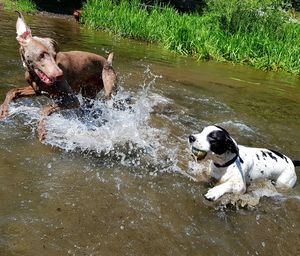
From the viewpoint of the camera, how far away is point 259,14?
19297mm

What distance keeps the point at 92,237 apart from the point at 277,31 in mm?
14908

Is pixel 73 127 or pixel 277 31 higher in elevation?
pixel 73 127

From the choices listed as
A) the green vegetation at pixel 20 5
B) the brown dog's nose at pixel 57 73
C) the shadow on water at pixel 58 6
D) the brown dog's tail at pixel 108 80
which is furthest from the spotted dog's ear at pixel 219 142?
the shadow on water at pixel 58 6

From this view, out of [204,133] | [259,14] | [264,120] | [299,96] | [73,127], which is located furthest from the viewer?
[259,14]

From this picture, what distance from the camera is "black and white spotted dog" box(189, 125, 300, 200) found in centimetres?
468

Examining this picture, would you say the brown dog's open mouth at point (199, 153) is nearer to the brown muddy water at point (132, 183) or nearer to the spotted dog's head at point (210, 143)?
the spotted dog's head at point (210, 143)

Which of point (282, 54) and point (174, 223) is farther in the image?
point (282, 54)

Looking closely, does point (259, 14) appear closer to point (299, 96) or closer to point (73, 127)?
point (299, 96)

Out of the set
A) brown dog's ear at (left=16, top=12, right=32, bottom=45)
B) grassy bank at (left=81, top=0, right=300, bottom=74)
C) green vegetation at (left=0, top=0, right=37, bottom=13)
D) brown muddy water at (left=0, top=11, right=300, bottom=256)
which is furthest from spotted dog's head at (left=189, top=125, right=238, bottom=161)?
green vegetation at (left=0, top=0, right=37, bottom=13)

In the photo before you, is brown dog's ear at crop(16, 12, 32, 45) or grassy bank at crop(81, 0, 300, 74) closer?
brown dog's ear at crop(16, 12, 32, 45)

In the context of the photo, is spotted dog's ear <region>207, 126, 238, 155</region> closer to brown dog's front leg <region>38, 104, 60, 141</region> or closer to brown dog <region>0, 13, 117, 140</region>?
brown dog <region>0, 13, 117, 140</region>

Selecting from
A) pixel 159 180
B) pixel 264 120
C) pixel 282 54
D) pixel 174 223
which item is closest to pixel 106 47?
pixel 282 54

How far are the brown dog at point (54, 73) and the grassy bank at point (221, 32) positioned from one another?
9.19 meters

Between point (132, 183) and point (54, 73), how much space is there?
161 centimetres
